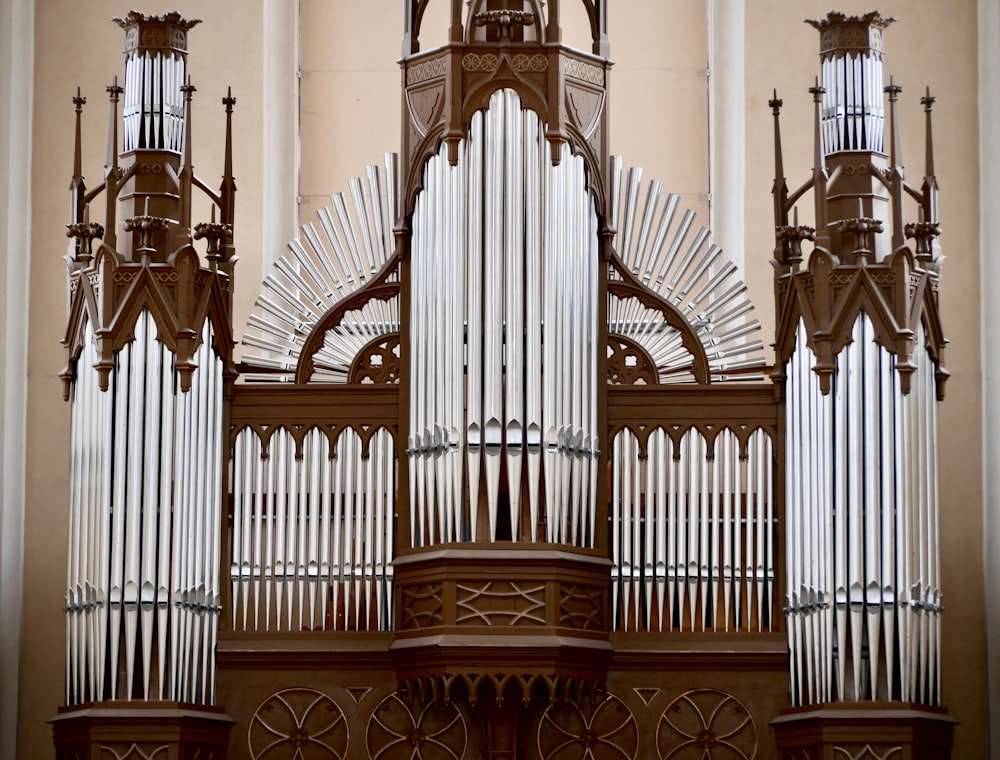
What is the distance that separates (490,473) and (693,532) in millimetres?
1218

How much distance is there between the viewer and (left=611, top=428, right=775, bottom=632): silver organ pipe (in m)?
12.8

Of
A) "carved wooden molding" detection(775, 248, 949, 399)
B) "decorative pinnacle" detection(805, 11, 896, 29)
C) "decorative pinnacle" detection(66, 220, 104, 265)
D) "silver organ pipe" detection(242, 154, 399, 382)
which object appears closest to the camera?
"carved wooden molding" detection(775, 248, 949, 399)

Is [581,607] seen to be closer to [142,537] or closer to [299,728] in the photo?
[299,728]

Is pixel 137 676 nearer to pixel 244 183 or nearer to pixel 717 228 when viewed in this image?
pixel 244 183

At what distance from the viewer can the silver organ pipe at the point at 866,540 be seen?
12289 mm

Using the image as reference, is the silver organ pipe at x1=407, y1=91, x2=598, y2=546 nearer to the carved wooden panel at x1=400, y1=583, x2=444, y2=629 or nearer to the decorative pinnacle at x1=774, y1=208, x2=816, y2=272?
the carved wooden panel at x1=400, y1=583, x2=444, y2=629

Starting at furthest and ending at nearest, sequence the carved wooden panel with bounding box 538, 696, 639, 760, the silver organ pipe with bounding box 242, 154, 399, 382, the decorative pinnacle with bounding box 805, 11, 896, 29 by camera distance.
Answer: the silver organ pipe with bounding box 242, 154, 399, 382 < the decorative pinnacle with bounding box 805, 11, 896, 29 < the carved wooden panel with bounding box 538, 696, 639, 760

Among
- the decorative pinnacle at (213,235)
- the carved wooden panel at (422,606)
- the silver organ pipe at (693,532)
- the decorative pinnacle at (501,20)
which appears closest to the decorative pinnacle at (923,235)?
the silver organ pipe at (693,532)

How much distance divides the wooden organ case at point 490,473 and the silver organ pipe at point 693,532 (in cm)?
2

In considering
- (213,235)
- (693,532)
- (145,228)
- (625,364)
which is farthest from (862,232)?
(145,228)

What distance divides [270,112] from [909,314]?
15.9 feet

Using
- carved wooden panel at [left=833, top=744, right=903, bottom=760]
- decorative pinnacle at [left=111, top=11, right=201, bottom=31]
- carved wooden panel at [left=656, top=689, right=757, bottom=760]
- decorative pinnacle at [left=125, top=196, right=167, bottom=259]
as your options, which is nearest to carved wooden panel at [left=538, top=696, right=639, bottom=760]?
carved wooden panel at [left=656, top=689, right=757, bottom=760]

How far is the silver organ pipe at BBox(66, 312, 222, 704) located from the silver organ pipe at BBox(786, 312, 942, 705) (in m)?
3.27

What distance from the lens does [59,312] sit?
588 inches
